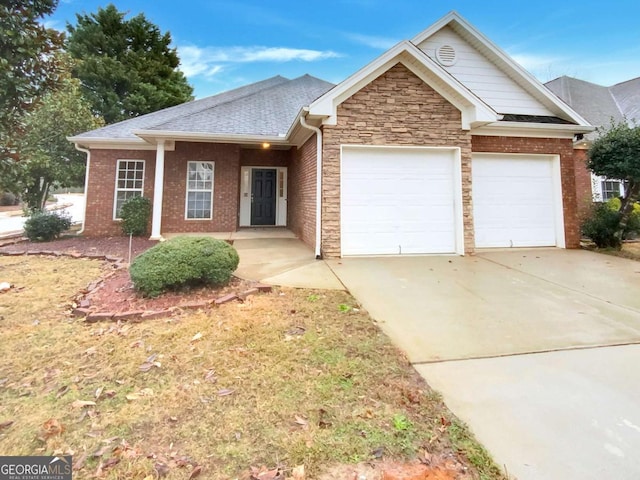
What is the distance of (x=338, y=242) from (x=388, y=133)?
2750 mm

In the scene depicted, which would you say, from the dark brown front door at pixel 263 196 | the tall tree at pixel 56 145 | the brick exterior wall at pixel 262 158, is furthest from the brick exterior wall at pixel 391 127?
the tall tree at pixel 56 145

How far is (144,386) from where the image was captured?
2582 mm

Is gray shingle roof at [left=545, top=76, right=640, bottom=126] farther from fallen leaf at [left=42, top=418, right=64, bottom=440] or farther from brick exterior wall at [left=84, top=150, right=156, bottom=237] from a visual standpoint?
Answer: fallen leaf at [left=42, top=418, right=64, bottom=440]

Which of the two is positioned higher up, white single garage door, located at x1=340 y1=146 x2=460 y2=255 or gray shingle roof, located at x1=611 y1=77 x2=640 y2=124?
gray shingle roof, located at x1=611 y1=77 x2=640 y2=124

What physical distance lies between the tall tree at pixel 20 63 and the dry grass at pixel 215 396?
7.09 feet

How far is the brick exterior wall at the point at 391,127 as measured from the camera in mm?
7250

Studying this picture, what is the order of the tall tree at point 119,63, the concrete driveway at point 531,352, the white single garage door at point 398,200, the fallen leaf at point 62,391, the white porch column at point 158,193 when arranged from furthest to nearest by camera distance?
the tall tree at point 119,63
the white porch column at point 158,193
the white single garage door at point 398,200
the fallen leaf at point 62,391
the concrete driveway at point 531,352

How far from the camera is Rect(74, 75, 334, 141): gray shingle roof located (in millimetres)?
9914

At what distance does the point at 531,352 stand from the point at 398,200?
4.98m

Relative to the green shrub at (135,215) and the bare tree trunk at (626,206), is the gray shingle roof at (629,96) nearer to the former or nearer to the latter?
the bare tree trunk at (626,206)

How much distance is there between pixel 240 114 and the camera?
11305 mm

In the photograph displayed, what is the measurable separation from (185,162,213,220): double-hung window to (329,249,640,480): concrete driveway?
6.55 metres

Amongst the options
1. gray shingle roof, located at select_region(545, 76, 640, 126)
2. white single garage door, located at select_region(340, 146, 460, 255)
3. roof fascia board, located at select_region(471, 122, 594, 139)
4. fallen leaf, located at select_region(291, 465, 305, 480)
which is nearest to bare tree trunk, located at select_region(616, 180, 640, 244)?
roof fascia board, located at select_region(471, 122, 594, 139)

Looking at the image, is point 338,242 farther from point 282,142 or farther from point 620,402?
point 620,402
